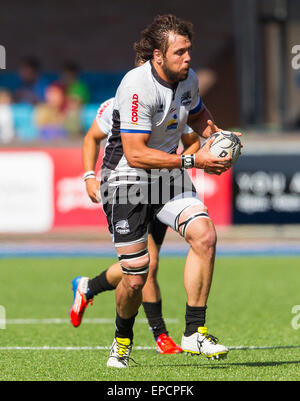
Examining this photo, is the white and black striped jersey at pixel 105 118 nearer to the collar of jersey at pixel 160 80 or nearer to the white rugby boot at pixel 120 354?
the collar of jersey at pixel 160 80

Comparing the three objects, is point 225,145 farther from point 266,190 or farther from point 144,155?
point 266,190

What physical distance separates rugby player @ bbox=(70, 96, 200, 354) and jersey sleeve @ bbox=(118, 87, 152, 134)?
860 mm

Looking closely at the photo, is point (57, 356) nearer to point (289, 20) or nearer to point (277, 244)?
point (277, 244)

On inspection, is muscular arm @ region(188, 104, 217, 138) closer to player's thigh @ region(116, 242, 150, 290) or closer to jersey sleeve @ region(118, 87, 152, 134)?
jersey sleeve @ region(118, 87, 152, 134)

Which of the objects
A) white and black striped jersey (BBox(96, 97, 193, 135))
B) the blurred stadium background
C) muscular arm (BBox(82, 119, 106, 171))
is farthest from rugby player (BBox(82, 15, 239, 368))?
the blurred stadium background

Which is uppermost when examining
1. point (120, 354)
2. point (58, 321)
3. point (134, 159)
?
point (134, 159)

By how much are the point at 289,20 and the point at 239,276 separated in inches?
322

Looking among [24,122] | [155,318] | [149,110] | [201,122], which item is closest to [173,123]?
[149,110]

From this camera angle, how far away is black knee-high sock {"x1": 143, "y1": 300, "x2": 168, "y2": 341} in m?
7.75

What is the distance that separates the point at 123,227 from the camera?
6.66 metres

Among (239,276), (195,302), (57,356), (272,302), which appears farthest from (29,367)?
(239,276)

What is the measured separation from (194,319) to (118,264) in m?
1.27

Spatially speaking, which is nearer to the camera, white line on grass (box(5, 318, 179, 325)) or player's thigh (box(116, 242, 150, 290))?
player's thigh (box(116, 242, 150, 290))

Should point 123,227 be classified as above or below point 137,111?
below
